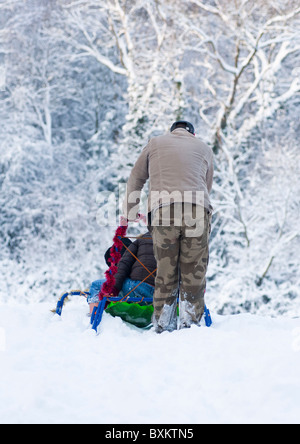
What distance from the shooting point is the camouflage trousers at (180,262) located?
10.2 feet

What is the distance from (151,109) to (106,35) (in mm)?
4389

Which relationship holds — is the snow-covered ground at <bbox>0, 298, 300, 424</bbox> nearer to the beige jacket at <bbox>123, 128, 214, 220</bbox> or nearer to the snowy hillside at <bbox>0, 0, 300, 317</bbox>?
the beige jacket at <bbox>123, 128, 214, 220</bbox>

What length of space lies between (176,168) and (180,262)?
682 mm

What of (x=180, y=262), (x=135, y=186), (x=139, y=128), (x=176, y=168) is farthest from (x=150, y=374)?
(x=139, y=128)

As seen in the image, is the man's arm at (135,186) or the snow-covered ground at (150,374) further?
the man's arm at (135,186)

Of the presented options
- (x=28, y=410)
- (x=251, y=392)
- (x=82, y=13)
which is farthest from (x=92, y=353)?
(x=82, y=13)

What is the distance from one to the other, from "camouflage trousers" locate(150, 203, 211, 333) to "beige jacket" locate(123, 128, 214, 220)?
0.08 m

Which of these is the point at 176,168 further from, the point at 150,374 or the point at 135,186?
the point at 150,374

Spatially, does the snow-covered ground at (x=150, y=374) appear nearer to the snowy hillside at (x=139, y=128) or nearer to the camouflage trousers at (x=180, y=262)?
the camouflage trousers at (x=180, y=262)

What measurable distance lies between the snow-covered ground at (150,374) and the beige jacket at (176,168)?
93 cm

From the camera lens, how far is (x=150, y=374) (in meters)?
2.26

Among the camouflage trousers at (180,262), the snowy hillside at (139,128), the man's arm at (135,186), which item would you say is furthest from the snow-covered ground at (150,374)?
the snowy hillside at (139,128)

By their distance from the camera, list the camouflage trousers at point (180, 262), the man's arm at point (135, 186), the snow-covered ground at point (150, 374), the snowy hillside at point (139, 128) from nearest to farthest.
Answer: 1. the snow-covered ground at point (150, 374)
2. the camouflage trousers at point (180, 262)
3. the man's arm at point (135, 186)
4. the snowy hillside at point (139, 128)

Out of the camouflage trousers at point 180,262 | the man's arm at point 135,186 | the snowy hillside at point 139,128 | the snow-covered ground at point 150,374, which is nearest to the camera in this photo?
the snow-covered ground at point 150,374
